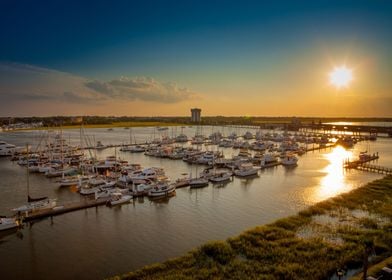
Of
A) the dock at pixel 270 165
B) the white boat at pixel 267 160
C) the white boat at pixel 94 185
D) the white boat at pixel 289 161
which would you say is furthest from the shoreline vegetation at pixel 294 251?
the white boat at pixel 289 161

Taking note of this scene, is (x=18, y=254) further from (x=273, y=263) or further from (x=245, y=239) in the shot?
(x=273, y=263)

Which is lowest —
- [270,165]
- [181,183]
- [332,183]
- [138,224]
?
[138,224]

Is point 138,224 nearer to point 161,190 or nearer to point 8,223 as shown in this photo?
point 161,190

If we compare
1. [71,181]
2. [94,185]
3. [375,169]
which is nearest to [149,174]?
[94,185]

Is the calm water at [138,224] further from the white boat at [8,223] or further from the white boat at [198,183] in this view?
the white boat at [198,183]

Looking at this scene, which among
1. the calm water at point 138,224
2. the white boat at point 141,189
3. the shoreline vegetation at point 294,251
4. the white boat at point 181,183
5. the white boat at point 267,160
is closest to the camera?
the shoreline vegetation at point 294,251

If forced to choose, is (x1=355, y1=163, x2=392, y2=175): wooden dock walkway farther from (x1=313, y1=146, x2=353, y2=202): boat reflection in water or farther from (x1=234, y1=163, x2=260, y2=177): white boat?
(x1=234, y1=163, x2=260, y2=177): white boat

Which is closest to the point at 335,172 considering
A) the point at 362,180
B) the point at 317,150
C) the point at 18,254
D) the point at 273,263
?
the point at 362,180
